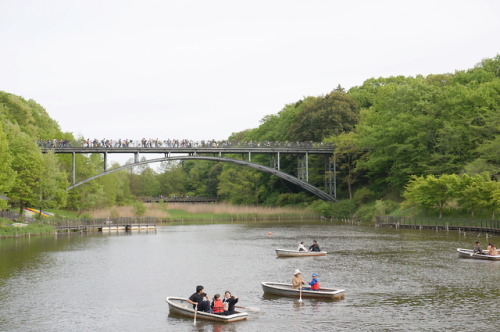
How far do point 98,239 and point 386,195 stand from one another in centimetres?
3923

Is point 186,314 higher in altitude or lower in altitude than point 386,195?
lower

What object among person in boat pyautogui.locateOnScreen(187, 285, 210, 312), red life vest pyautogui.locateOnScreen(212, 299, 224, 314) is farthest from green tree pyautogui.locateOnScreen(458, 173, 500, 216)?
person in boat pyautogui.locateOnScreen(187, 285, 210, 312)

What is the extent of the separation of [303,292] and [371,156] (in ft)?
179

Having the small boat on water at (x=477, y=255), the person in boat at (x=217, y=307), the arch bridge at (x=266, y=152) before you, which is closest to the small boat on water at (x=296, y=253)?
the small boat on water at (x=477, y=255)

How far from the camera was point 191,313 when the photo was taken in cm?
2209

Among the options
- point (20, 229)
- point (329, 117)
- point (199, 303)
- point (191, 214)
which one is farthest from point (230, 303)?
point (329, 117)

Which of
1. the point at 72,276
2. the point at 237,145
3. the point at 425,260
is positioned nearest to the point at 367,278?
the point at 425,260

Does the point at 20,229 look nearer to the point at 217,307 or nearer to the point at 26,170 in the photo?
the point at 26,170

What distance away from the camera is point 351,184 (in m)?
87.9

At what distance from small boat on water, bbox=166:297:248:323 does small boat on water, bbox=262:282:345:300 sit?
4.15m

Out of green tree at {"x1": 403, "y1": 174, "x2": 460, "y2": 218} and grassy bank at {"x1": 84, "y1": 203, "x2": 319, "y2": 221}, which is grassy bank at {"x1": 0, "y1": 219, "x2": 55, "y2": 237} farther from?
green tree at {"x1": 403, "y1": 174, "x2": 460, "y2": 218}

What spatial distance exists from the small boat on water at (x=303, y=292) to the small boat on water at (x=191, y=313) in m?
4.15

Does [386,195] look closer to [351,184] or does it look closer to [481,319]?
[351,184]

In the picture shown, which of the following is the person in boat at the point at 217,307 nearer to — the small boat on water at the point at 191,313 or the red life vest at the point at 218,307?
the red life vest at the point at 218,307
